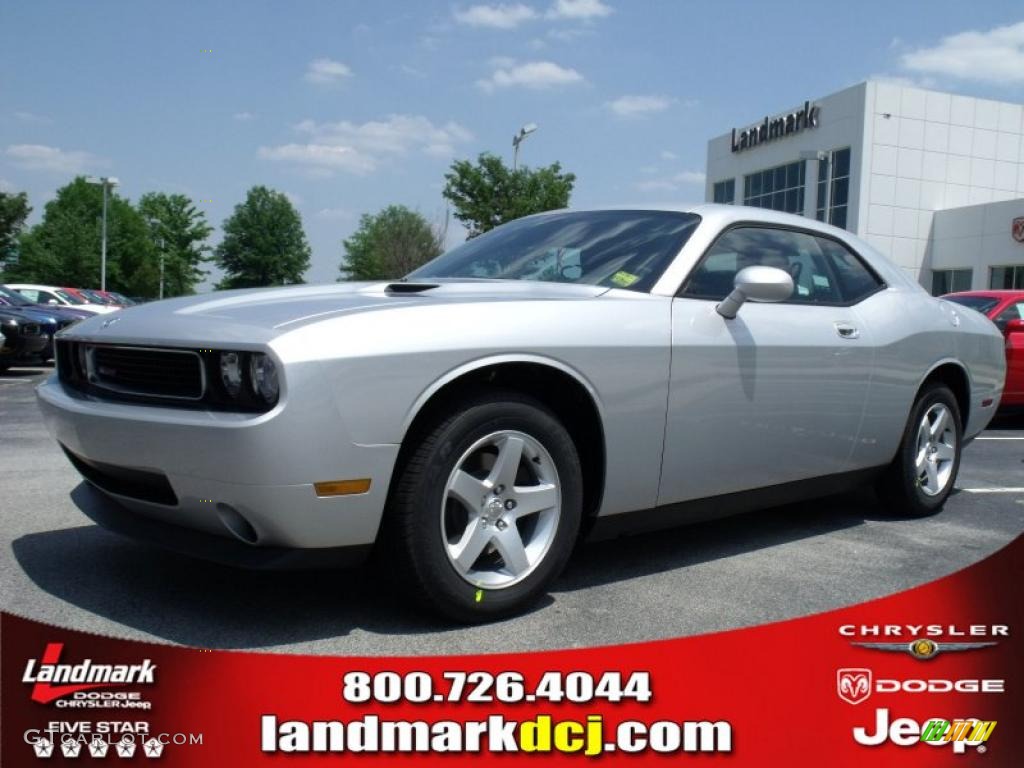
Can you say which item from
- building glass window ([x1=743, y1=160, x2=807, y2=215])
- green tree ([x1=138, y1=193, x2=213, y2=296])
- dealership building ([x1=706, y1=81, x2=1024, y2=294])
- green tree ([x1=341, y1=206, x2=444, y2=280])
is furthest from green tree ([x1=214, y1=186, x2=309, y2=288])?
dealership building ([x1=706, y1=81, x2=1024, y2=294])

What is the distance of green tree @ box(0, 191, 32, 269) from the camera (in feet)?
156

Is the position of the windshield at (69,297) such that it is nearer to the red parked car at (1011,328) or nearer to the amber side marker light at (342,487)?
the red parked car at (1011,328)

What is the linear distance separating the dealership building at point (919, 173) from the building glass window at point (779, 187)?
115 millimetres

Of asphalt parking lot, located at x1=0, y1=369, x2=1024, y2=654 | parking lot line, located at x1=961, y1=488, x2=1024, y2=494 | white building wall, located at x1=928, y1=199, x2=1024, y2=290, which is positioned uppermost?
white building wall, located at x1=928, y1=199, x2=1024, y2=290

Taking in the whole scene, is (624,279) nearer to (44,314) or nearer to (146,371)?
(146,371)

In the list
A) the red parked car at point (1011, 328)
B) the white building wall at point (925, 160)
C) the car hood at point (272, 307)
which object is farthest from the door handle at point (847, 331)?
the white building wall at point (925, 160)

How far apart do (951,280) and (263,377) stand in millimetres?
34433

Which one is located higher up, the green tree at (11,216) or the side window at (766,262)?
the green tree at (11,216)

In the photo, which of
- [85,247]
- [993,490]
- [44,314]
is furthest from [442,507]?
[85,247]

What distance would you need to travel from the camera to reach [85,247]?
52.6 metres

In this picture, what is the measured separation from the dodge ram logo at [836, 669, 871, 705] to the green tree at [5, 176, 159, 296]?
183ft

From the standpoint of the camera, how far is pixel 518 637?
284 cm

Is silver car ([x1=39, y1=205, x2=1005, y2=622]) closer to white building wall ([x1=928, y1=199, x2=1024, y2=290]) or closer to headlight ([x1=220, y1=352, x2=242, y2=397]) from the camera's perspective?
headlight ([x1=220, y1=352, x2=242, y2=397])

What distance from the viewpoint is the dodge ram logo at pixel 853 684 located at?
6.29ft
